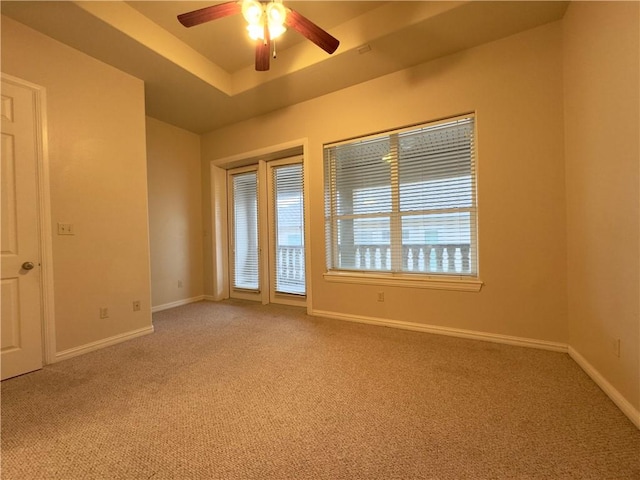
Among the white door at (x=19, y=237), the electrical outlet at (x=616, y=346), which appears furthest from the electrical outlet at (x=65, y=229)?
the electrical outlet at (x=616, y=346)

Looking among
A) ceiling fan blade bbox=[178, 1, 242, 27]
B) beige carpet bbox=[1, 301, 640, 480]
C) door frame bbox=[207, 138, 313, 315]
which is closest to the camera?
beige carpet bbox=[1, 301, 640, 480]

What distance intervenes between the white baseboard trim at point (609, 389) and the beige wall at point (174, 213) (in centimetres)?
483

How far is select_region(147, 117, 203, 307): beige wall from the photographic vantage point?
4.10 metres

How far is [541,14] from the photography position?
2.29 meters

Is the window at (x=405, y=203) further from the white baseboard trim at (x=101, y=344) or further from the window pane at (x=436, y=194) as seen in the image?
the white baseboard trim at (x=101, y=344)

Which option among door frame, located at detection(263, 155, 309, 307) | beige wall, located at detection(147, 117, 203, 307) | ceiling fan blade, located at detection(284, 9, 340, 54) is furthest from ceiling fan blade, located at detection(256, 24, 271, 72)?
beige wall, located at detection(147, 117, 203, 307)

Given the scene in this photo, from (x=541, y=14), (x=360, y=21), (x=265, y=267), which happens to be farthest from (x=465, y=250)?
(x=265, y=267)

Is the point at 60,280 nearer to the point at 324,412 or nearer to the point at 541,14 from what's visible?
the point at 324,412

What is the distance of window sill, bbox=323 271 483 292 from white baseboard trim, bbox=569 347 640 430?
86 cm

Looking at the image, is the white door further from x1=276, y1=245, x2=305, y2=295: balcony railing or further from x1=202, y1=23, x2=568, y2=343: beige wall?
x1=202, y1=23, x2=568, y2=343: beige wall

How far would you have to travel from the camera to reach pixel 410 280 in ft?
10.1

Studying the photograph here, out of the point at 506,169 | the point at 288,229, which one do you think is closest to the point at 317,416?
the point at 506,169

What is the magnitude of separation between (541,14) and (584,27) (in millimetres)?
451

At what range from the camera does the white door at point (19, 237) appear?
217 centimetres
